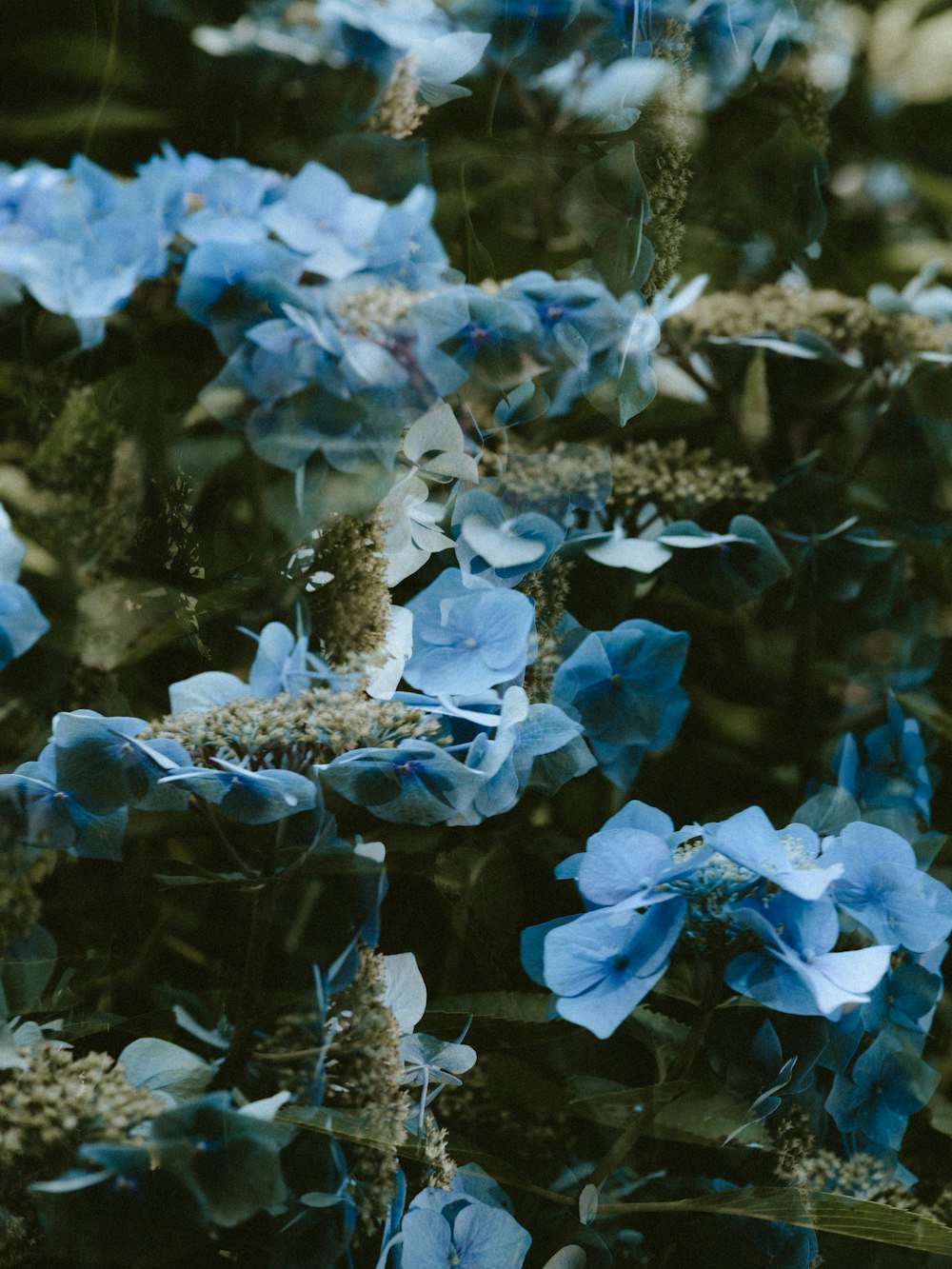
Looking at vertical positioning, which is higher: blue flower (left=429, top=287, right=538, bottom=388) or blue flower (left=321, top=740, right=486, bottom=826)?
blue flower (left=429, top=287, right=538, bottom=388)

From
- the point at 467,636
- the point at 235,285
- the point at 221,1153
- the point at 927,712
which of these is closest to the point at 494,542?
the point at 467,636

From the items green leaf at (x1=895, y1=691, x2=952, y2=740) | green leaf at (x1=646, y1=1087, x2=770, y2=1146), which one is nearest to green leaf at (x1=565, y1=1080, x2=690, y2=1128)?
green leaf at (x1=646, y1=1087, x2=770, y2=1146)

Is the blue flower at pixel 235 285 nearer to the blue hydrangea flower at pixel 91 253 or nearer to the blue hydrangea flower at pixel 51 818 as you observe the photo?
the blue hydrangea flower at pixel 91 253

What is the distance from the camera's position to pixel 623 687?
0.50 meters

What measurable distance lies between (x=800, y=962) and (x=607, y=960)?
7 centimetres

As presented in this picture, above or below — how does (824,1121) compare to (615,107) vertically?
below

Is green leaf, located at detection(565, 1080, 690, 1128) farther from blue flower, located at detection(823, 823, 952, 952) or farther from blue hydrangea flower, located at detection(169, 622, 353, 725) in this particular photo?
blue hydrangea flower, located at detection(169, 622, 353, 725)

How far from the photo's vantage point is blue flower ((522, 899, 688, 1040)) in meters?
0.38

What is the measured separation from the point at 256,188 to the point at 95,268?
74mm

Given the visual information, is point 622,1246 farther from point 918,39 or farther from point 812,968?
point 918,39

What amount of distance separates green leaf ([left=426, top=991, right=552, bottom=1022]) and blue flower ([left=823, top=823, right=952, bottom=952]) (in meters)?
0.13

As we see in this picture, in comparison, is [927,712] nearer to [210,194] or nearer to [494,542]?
[494,542]

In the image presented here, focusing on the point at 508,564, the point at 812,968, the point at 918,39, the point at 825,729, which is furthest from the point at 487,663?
the point at 918,39

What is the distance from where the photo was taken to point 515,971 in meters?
0.46
